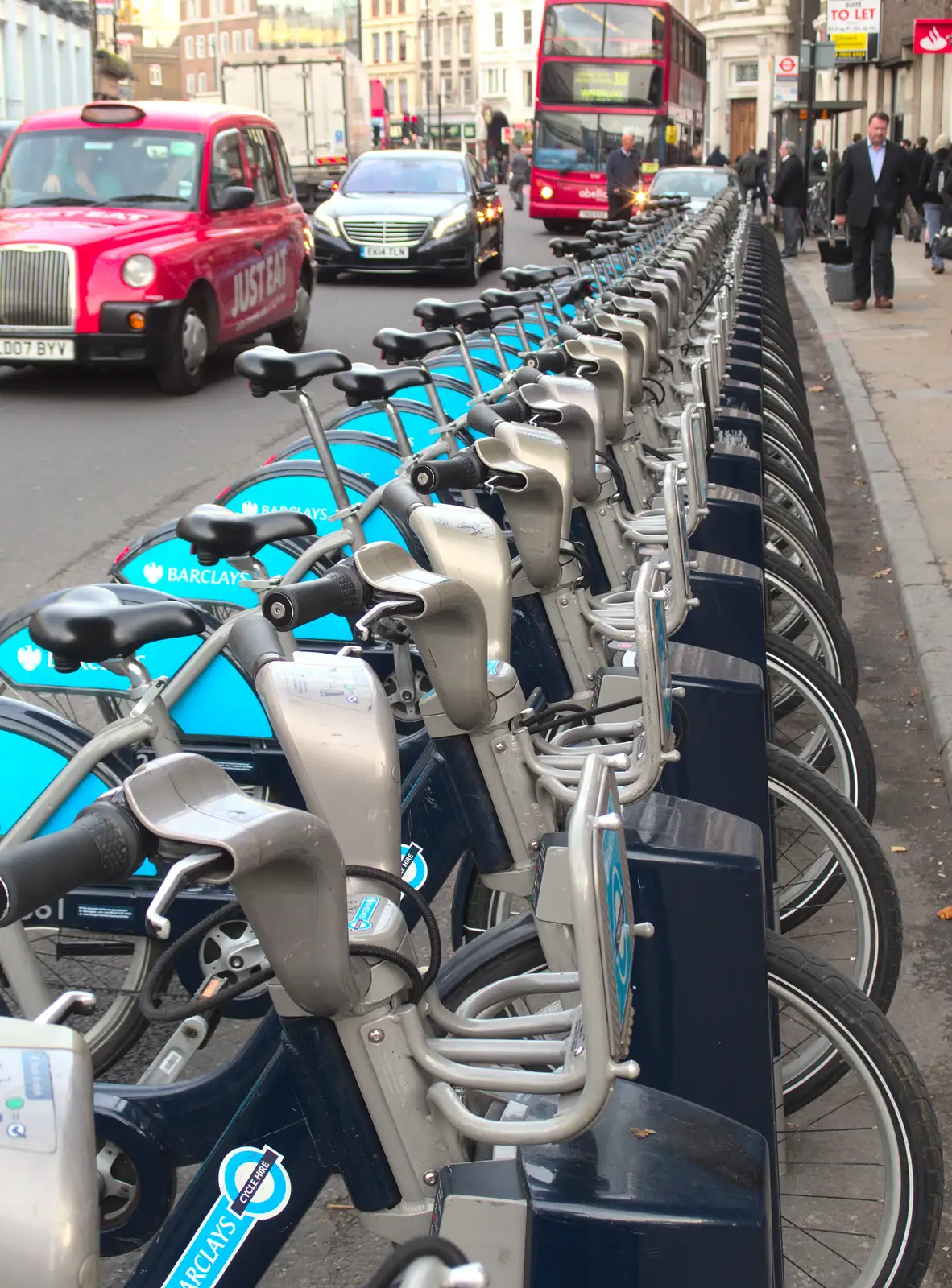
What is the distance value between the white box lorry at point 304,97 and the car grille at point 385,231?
12028 millimetres

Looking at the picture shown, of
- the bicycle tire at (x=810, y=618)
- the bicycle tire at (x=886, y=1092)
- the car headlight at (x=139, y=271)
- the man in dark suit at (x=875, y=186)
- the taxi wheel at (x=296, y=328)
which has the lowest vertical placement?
the bicycle tire at (x=886, y=1092)

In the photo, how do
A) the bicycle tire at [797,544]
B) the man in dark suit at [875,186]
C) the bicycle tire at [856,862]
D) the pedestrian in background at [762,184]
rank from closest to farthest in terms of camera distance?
the bicycle tire at [856,862] → the bicycle tire at [797,544] → the man in dark suit at [875,186] → the pedestrian in background at [762,184]

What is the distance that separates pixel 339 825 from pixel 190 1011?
0.25 meters

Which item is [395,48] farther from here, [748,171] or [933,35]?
[933,35]

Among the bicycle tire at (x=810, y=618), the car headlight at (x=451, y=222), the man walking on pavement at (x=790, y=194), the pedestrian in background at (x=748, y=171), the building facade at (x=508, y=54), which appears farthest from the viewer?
the building facade at (x=508, y=54)

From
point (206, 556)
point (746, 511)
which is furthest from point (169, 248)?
point (206, 556)

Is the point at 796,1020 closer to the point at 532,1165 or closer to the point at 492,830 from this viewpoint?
the point at 492,830

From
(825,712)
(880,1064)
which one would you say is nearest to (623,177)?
(825,712)

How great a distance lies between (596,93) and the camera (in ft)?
98.0

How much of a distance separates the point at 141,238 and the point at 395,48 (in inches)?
4715

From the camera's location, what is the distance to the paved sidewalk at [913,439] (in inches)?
233

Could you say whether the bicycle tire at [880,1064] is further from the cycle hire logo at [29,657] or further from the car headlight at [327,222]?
the car headlight at [327,222]

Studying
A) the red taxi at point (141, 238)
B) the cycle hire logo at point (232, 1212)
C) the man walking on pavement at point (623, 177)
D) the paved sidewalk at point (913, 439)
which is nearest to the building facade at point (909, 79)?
the man walking on pavement at point (623, 177)

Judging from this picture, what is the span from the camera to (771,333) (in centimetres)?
900
